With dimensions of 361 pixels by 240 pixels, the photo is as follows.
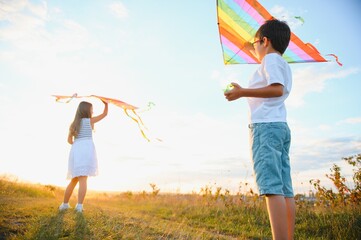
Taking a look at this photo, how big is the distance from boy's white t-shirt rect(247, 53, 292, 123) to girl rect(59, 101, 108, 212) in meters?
3.75

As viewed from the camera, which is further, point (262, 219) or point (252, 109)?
point (262, 219)

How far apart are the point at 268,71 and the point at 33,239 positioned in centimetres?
263

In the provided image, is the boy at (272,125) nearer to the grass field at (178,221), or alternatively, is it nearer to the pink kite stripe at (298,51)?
the pink kite stripe at (298,51)

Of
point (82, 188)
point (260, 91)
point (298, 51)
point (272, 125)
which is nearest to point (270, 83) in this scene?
point (260, 91)

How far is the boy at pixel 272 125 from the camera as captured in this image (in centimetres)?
229

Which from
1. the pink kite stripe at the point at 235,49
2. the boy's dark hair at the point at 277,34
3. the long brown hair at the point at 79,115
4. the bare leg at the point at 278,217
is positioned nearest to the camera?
the bare leg at the point at 278,217

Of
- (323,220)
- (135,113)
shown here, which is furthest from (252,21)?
(323,220)

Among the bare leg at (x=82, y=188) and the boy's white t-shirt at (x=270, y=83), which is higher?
the boy's white t-shirt at (x=270, y=83)

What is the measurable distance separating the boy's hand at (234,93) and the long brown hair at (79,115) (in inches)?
158

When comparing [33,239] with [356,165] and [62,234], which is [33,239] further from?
[356,165]

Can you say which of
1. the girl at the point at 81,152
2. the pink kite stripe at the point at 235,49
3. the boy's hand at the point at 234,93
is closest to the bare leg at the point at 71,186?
the girl at the point at 81,152

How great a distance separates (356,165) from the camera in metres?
5.94

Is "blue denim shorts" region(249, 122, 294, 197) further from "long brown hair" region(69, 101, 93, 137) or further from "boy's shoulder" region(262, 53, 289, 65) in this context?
"long brown hair" region(69, 101, 93, 137)

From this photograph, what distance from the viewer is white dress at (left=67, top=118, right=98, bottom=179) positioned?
5.36 metres
